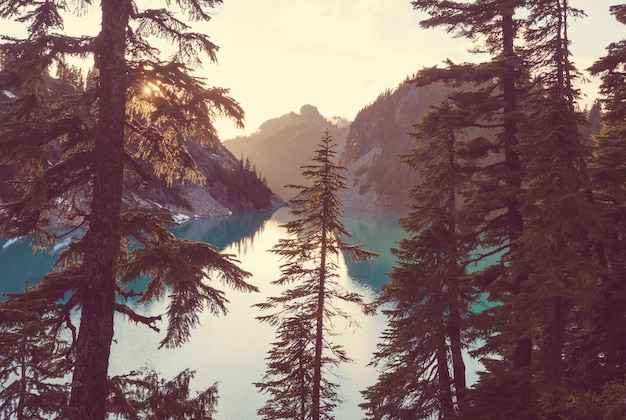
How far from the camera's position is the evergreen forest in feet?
21.4

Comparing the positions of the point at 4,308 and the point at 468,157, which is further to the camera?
the point at 468,157

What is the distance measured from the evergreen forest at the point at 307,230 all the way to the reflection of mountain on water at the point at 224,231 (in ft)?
204

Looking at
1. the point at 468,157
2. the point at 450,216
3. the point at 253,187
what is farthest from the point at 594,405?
the point at 253,187

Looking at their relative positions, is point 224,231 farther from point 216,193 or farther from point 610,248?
point 610,248

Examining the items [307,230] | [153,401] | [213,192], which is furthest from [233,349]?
[213,192]

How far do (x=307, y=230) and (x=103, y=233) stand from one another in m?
11.0

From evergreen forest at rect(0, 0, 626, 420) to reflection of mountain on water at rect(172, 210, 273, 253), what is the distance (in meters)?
62.2

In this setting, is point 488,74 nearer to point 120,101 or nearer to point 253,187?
point 120,101

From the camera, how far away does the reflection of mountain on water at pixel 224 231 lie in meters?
84.4

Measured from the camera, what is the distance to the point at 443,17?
14570 mm

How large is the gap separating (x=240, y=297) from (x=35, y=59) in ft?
139

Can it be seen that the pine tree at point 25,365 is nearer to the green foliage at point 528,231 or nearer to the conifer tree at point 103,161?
the conifer tree at point 103,161

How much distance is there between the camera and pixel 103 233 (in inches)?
268

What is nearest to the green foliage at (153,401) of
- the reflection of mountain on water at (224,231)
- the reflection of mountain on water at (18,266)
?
the reflection of mountain on water at (18,266)
